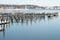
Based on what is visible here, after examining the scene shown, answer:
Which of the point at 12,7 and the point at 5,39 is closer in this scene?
the point at 5,39

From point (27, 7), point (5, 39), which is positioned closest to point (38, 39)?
point (5, 39)

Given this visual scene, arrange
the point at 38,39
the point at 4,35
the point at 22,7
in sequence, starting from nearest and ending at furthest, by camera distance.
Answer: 1. the point at 38,39
2. the point at 4,35
3. the point at 22,7

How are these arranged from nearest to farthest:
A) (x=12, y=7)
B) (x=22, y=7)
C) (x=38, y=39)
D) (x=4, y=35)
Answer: (x=38, y=39) < (x=4, y=35) < (x=12, y=7) < (x=22, y=7)

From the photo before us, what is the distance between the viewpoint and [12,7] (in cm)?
5494

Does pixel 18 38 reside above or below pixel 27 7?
below

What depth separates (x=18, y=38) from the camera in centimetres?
831

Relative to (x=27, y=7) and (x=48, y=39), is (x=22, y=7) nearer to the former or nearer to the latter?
(x=27, y=7)

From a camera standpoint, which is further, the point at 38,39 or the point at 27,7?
the point at 27,7

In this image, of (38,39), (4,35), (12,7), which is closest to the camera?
(38,39)

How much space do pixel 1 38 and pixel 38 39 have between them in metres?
1.68

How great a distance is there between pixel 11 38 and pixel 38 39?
122 centimetres

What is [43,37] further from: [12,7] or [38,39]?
[12,7]

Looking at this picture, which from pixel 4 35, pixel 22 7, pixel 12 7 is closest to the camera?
pixel 4 35

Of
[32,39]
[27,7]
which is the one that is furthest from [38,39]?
[27,7]
